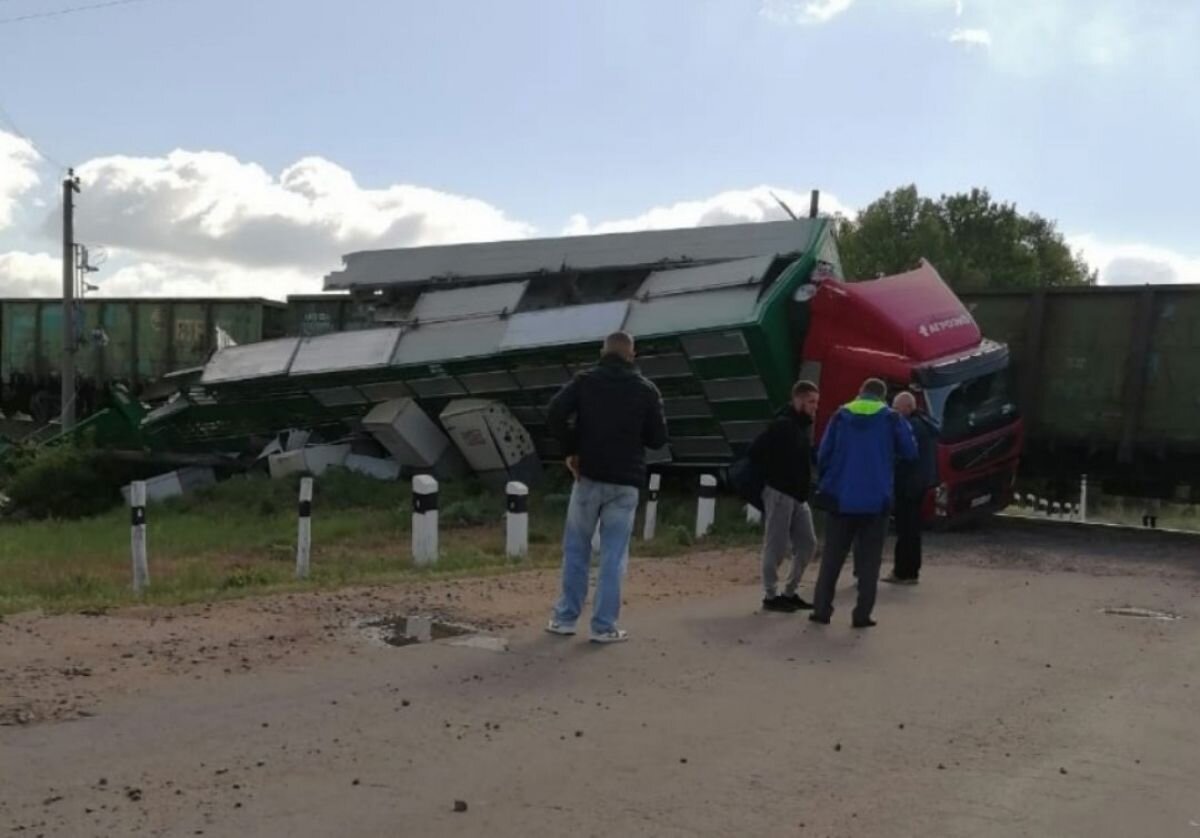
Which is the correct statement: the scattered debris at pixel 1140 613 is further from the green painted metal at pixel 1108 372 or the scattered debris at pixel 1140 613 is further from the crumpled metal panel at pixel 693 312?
the green painted metal at pixel 1108 372

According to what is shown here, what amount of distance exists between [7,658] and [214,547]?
24.1 ft

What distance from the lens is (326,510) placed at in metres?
16.2

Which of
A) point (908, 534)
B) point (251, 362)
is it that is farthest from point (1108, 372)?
point (251, 362)

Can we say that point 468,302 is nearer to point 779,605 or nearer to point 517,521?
point 517,521

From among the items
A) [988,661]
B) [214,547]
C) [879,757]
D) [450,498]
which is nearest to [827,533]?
[988,661]

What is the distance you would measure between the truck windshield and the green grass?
2.68 m

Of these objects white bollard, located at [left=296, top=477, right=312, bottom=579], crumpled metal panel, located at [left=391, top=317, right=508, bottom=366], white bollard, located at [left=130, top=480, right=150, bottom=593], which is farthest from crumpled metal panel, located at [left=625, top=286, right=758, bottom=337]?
white bollard, located at [left=130, top=480, right=150, bottom=593]

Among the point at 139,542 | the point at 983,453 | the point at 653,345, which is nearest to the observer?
the point at 139,542

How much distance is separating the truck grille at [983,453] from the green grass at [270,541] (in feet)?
8.36

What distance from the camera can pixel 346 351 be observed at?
55.7ft

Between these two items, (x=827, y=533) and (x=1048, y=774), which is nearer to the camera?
(x=1048, y=774)

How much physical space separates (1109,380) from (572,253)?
7643mm

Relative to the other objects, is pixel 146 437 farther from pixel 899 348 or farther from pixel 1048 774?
pixel 1048 774

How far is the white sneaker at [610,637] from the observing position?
695cm
